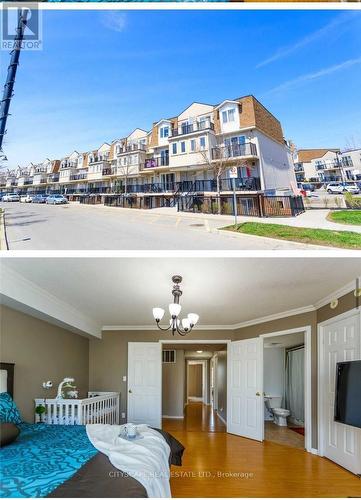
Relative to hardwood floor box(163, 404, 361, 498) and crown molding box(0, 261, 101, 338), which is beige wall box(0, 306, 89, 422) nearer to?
crown molding box(0, 261, 101, 338)

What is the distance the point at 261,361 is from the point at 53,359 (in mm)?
2968

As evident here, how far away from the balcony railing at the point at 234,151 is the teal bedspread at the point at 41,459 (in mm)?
2107

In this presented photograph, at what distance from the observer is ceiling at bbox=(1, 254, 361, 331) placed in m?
3.35

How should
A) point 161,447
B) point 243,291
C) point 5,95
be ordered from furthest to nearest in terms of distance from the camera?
point 243,291
point 161,447
point 5,95

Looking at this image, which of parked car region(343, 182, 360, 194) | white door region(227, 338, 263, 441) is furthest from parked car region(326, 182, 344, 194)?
white door region(227, 338, 263, 441)

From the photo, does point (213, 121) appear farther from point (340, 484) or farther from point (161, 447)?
point (340, 484)

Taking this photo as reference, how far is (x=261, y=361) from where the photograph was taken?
6383mm

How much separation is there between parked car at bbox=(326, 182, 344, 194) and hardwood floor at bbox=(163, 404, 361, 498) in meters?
2.59

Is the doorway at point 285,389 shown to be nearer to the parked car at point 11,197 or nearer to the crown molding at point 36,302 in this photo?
the crown molding at point 36,302

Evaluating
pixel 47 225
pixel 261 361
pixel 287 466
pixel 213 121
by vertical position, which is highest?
pixel 213 121

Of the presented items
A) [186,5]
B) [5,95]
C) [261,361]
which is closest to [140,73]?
[186,5]

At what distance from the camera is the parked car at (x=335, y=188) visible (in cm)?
274

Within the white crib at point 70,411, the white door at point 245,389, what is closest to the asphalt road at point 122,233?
the white crib at point 70,411

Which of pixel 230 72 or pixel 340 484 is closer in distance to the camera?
pixel 230 72
